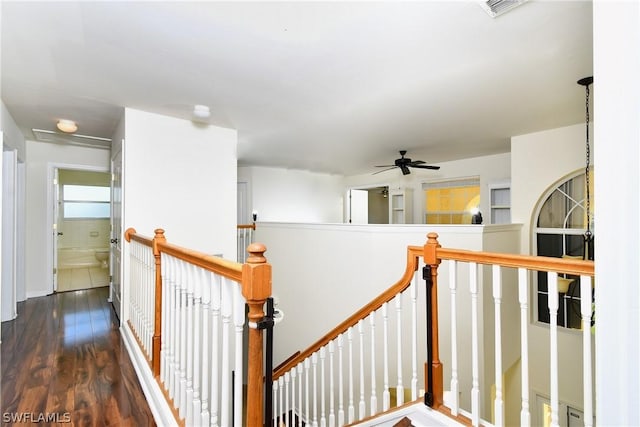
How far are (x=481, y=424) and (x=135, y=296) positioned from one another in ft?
8.62

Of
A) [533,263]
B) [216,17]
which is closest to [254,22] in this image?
[216,17]

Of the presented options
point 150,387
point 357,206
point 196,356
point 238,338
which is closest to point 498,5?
point 238,338

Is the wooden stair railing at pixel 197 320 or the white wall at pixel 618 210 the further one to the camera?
the wooden stair railing at pixel 197 320

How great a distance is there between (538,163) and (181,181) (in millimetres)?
4706

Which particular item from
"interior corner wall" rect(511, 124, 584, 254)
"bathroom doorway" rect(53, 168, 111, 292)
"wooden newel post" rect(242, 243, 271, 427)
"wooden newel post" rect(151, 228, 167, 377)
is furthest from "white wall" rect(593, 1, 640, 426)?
"bathroom doorway" rect(53, 168, 111, 292)

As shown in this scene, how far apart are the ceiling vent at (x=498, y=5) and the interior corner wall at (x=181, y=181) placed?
3.05 meters

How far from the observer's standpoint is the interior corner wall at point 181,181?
10.6ft

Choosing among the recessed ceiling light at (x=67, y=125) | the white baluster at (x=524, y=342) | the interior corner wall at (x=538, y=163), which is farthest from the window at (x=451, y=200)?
the recessed ceiling light at (x=67, y=125)

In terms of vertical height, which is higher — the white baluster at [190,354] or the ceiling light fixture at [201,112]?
the ceiling light fixture at [201,112]

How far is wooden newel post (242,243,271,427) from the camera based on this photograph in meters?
0.96

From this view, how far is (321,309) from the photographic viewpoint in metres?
4.90

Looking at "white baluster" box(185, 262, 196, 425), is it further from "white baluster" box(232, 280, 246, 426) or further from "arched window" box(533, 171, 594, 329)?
"arched window" box(533, 171, 594, 329)

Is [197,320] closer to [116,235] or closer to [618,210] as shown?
[618,210]

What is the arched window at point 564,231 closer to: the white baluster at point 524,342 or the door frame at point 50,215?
the white baluster at point 524,342
